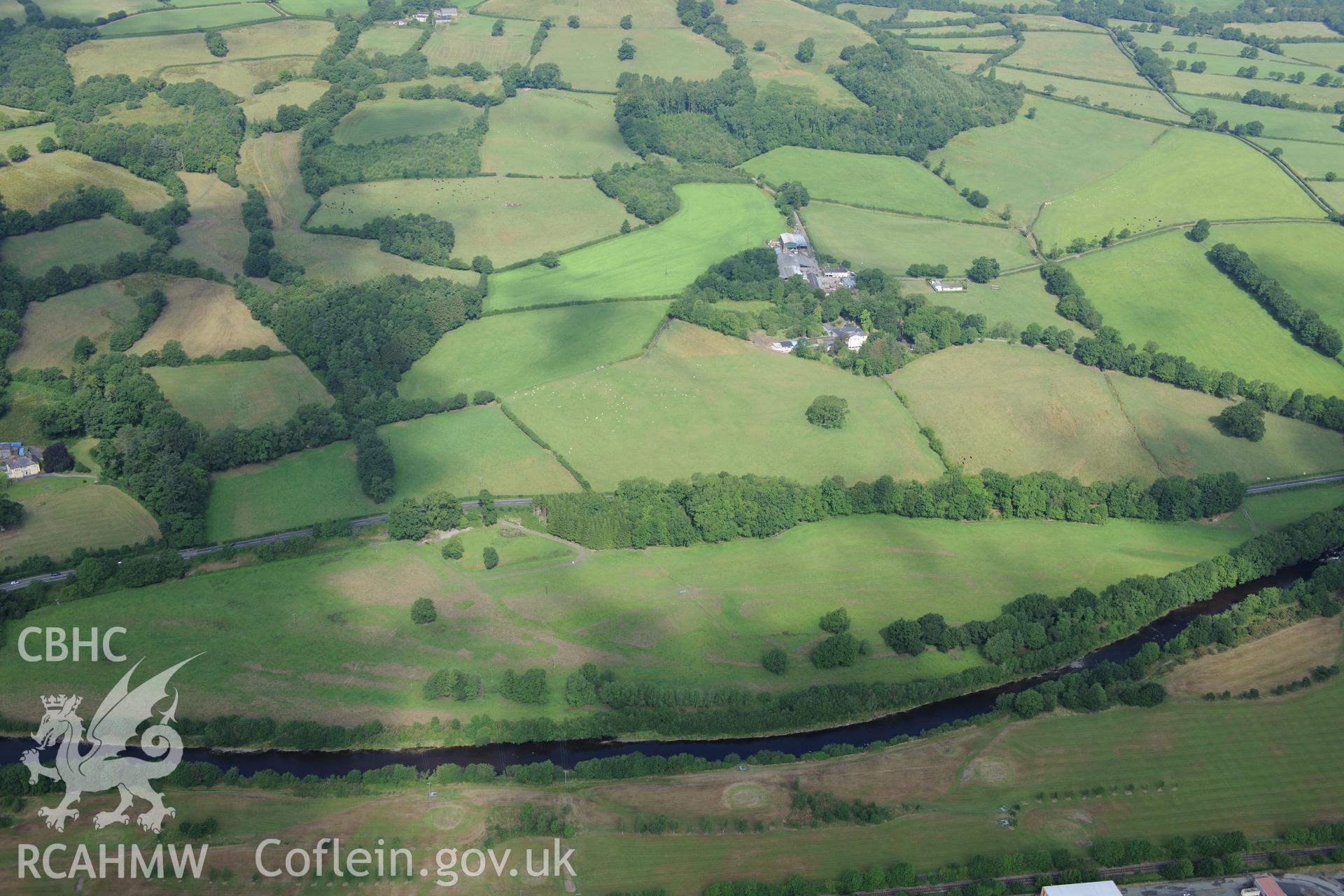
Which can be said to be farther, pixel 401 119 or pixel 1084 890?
pixel 401 119

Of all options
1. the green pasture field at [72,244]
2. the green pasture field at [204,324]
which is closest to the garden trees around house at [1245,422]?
the green pasture field at [204,324]

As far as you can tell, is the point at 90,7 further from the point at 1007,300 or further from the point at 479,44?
the point at 1007,300

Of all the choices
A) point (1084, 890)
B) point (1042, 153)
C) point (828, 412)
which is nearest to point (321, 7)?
point (1042, 153)

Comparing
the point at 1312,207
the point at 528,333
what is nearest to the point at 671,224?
the point at 528,333

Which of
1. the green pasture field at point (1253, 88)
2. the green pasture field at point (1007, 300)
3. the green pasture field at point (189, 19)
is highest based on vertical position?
the green pasture field at point (189, 19)

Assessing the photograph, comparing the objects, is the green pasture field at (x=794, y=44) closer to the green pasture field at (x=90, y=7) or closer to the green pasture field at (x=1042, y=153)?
the green pasture field at (x=1042, y=153)
